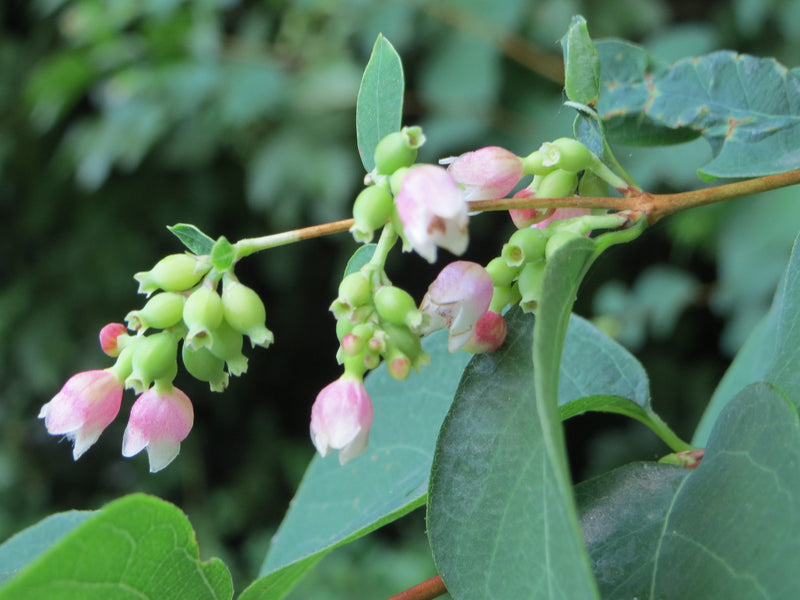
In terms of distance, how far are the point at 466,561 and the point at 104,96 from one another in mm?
3021

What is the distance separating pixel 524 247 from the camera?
66 cm

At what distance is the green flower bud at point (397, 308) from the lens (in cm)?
65

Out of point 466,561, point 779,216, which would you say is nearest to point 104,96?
point 779,216

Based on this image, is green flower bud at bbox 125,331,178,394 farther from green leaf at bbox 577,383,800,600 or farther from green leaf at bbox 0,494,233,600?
green leaf at bbox 577,383,800,600

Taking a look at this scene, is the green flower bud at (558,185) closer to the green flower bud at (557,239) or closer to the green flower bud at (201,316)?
the green flower bud at (557,239)

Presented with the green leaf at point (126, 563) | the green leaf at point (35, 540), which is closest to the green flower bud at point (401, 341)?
the green leaf at point (126, 563)

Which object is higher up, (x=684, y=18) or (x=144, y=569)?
(x=144, y=569)

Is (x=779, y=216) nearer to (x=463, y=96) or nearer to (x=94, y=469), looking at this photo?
(x=463, y=96)

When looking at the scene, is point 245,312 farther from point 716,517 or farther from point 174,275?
point 716,517

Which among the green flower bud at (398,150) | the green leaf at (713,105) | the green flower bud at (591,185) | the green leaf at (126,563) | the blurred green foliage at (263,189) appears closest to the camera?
the green leaf at (126,563)

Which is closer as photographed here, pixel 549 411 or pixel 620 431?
pixel 549 411

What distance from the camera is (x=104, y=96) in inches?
127

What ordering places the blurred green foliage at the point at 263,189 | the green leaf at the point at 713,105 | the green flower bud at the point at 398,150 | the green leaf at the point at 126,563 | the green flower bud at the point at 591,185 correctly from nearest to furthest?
1. the green leaf at the point at 126,563
2. the green flower bud at the point at 398,150
3. the green flower bud at the point at 591,185
4. the green leaf at the point at 713,105
5. the blurred green foliage at the point at 263,189

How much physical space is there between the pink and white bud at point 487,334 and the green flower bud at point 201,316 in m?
0.21
